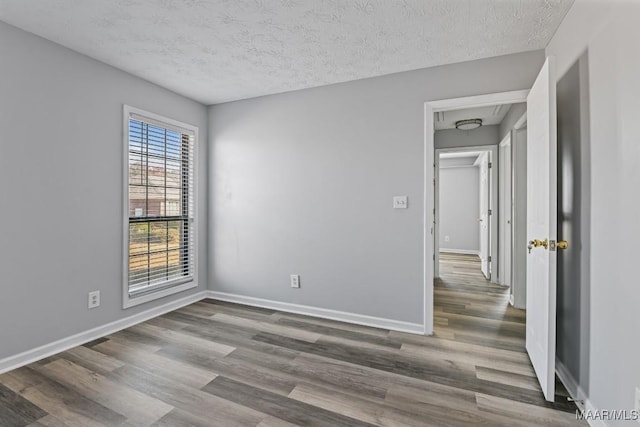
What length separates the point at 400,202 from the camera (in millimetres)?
2809

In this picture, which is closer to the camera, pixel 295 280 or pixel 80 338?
pixel 80 338

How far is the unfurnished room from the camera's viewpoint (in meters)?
1.63

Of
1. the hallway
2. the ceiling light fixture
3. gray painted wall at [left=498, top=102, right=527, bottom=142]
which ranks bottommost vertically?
the hallway

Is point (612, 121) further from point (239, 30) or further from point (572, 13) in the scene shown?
point (239, 30)

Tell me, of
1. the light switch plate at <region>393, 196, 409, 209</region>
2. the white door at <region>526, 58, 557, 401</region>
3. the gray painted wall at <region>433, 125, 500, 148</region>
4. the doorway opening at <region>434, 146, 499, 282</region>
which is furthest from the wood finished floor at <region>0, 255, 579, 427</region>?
the doorway opening at <region>434, 146, 499, 282</region>

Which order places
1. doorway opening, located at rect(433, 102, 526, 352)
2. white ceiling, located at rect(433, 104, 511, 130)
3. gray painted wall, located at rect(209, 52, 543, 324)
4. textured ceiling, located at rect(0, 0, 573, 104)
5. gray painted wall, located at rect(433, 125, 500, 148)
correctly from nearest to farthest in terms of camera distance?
textured ceiling, located at rect(0, 0, 573, 104), gray painted wall, located at rect(209, 52, 543, 324), doorway opening, located at rect(433, 102, 526, 352), white ceiling, located at rect(433, 104, 511, 130), gray painted wall, located at rect(433, 125, 500, 148)

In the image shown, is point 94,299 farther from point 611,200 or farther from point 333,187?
point 611,200

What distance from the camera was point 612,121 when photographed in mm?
1394

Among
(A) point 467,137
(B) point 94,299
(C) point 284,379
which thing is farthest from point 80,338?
(A) point 467,137

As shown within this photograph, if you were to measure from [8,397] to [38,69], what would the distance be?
87.9 inches

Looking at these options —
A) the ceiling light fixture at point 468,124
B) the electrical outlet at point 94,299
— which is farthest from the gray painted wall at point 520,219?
the electrical outlet at point 94,299

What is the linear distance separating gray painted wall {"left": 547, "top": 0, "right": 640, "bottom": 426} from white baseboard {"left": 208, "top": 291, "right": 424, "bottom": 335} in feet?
4.23

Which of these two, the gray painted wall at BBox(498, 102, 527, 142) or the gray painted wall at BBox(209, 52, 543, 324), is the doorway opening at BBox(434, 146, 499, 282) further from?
A: the gray painted wall at BBox(209, 52, 543, 324)

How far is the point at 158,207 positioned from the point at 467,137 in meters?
4.57
